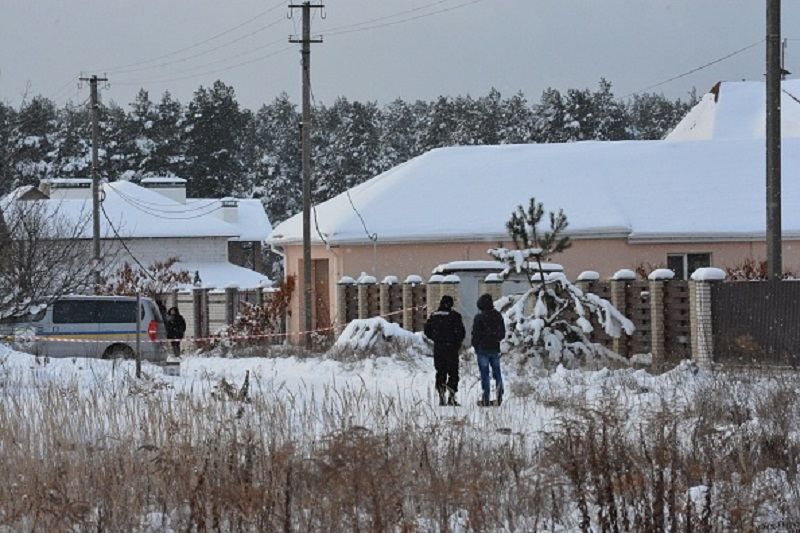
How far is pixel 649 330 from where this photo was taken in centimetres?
2753

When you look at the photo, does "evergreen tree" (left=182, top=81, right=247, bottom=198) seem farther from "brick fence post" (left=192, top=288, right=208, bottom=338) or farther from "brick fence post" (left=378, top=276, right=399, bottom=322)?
"brick fence post" (left=378, top=276, right=399, bottom=322)

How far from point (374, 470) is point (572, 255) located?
2822 cm

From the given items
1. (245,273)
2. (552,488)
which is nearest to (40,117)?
(552,488)

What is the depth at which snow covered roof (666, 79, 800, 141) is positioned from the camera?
46188 millimetres

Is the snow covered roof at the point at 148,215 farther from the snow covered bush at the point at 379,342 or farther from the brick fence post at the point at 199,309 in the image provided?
the snow covered bush at the point at 379,342

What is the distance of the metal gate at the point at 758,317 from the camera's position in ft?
78.5

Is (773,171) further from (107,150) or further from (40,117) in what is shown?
(107,150)

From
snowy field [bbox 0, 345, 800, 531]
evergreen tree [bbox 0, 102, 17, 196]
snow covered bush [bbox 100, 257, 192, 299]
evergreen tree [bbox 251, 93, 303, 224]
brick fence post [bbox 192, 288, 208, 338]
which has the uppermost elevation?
evergreen tree [bbox 251, 93, 303, 224]

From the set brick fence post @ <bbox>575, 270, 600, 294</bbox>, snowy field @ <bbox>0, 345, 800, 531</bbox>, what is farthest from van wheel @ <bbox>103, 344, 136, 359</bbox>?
snowy field @ <bbox>0, 345, 800, 531</bbox>

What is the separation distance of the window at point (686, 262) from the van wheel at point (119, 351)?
13.9m

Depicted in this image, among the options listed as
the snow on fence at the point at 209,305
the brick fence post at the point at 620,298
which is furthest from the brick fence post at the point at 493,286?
the snow on fence at the point at 209,305

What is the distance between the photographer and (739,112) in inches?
1855

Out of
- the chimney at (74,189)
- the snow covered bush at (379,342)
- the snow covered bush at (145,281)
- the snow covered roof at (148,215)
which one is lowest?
the snow covered bush at (379,342)

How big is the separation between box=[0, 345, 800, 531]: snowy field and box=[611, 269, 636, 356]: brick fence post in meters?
14.5
